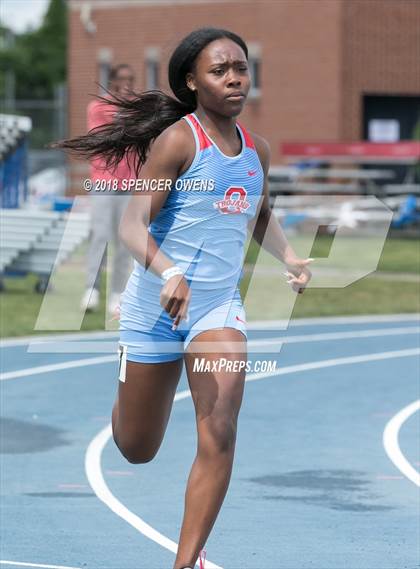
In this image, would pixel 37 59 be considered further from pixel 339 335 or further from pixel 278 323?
pixel 339 335

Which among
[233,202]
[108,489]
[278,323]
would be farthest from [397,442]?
[278,323]

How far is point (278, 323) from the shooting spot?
638 inches

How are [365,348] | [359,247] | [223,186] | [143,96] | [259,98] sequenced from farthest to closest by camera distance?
[259,98] → [359,247] → [365,348] → [143,96] → [223,186]

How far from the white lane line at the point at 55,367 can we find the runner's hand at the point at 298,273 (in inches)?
253

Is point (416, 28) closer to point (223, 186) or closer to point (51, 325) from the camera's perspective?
point (51, 325)

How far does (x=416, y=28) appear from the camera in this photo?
41.2 meters

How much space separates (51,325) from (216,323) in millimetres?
9245

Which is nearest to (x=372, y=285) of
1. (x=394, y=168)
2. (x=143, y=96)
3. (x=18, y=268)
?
(x=18, y=268)

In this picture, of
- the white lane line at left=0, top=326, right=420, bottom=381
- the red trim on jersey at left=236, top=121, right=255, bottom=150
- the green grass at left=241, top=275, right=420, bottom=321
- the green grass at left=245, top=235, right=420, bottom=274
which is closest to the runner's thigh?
the red trim on jersey at left=236, top=121, right=255, bottom=150

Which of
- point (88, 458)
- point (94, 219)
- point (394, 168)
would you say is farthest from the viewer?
point (394, 168)

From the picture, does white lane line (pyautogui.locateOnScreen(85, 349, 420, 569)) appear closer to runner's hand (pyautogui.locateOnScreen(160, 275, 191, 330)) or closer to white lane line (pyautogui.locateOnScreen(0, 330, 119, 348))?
runner's hand (pyautogui.locateOnScreen(160, 275, 191, 330))

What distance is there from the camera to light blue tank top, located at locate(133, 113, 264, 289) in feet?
18.5

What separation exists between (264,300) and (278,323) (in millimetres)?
2542

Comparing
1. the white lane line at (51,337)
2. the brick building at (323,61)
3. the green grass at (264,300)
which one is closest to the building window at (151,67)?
the brick building at (323,61)
